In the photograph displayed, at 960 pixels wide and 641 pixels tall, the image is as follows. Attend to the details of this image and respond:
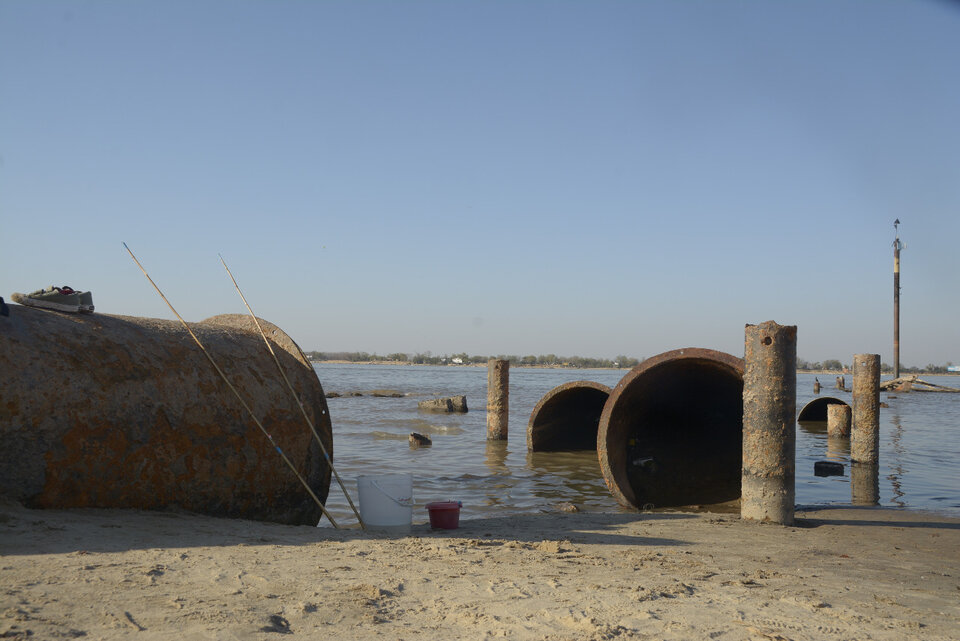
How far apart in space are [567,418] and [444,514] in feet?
31.1

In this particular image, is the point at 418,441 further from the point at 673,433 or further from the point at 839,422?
the point at 839,422

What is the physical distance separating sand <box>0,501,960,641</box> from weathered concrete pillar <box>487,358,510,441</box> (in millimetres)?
10332

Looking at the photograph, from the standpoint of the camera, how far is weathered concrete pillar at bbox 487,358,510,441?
16469 mm

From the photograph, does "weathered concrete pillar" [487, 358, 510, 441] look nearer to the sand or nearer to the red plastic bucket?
the red plastic bucket

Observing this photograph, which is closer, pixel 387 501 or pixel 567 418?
pixel 387 501

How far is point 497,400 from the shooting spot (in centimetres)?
1650

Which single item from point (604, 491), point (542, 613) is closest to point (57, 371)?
point (542, 613)

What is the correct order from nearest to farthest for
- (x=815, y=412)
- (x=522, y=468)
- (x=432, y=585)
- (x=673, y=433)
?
(x=432, y=585)
(x=673, y=433)
(x=522, y=468)
(x=815, y=412)

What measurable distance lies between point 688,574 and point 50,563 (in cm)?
370

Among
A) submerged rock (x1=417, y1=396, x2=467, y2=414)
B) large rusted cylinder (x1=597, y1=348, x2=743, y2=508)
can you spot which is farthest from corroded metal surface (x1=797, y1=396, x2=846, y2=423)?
large rusted cylinder (x1=597, y1=348, x2=743, y2=508)

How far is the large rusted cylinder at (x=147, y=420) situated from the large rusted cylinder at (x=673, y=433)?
13.2 ft

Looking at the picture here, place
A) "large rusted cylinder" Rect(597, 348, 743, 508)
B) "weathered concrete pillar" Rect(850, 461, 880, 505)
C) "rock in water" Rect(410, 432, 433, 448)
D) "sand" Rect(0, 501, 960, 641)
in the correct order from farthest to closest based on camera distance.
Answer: "rock in water" Rect(410, 432, 433, 448) → "weathered concrete pillar" Rect(850, 461, 880, 505) → "large rusted cylinder" Rect(597, 348, 743, 508) → "sand" Rect(0, 501, 960, 641)

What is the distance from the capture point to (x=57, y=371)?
185 inches

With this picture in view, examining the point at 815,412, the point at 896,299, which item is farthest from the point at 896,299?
the point at 815,412
